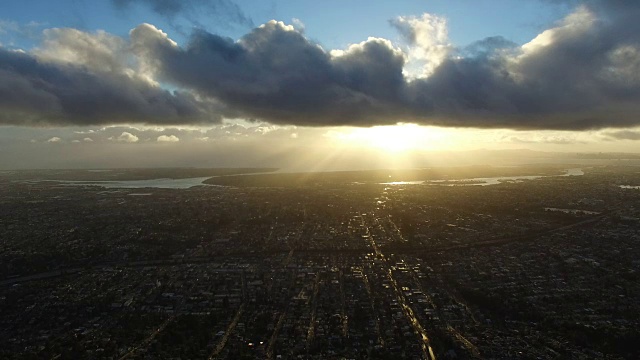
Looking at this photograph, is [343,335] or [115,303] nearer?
[343,335]

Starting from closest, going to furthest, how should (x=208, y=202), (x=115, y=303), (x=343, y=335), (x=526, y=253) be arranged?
(x=343, y=335)
(x=115, y=303)
(x=526, y=253)
(x=208, y=202)

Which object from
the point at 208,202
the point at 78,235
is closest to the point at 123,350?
the point at 78,235

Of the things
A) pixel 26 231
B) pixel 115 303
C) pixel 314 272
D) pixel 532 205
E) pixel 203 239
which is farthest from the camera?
pixel 532 205

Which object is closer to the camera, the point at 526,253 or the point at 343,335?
the point at 343,335

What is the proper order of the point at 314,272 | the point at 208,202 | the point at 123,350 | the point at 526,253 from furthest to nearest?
the point at 208,202, the point at 526,253, the point at 314,272, the point at 123,350

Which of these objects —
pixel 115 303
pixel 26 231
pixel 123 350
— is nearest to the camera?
pixel 123 350

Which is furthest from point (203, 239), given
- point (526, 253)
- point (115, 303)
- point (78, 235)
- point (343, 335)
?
point (526, 253)

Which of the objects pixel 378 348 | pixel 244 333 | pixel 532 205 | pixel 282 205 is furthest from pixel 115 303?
pixel 532 205

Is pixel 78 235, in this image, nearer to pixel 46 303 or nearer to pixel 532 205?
pixel 46 303

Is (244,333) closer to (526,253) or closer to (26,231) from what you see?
(526,253)
